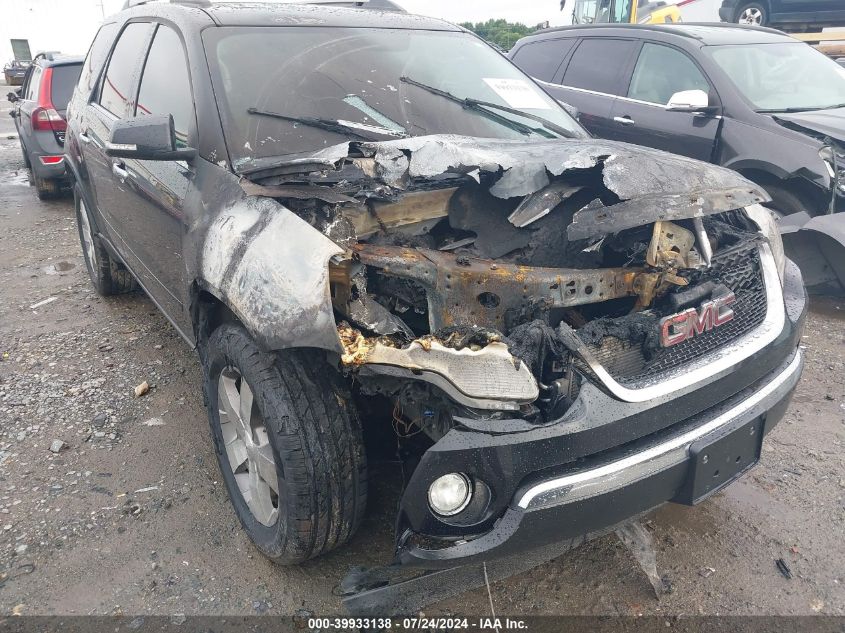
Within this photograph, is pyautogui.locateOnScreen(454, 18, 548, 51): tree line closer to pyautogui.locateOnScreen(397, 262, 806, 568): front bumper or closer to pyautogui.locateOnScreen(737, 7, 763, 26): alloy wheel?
pyautogui.locateOnScreen(737, 7, 763, 26): alloy wheel

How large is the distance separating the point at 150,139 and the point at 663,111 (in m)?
4.34

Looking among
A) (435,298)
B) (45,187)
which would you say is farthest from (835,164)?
(45,187)

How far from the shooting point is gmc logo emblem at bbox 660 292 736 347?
1975mm

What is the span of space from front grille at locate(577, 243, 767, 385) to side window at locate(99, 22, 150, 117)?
2835mm

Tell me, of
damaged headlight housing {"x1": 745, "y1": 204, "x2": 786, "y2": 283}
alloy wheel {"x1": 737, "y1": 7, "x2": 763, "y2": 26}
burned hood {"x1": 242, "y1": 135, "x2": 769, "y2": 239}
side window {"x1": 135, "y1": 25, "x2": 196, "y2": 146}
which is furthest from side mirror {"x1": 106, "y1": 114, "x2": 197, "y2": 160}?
alloy wheel {"x1": 737, "y1": 7, "x2": 763, "y2": 26}

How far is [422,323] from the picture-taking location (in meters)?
2.03

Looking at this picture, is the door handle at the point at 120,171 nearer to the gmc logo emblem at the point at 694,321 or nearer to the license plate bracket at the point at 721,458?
the gmc logo emblem at the point at 694,321

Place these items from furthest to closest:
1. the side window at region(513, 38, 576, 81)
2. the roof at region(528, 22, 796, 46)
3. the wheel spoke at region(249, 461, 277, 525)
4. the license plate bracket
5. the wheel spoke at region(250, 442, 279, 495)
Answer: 1. the side window at region(513, 38, 576, 81)
2. the roof at region(528, 22, 796, 46)
3. the wheel spoke at region(249, 461, 277, 525)
4. the wheel spoke at region(250, 442, 279, 495)
5. the license plate bracket

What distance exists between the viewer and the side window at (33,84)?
752 cm

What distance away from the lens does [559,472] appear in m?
1.70

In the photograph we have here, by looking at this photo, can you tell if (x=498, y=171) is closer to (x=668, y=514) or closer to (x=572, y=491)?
(x=572, y=491)

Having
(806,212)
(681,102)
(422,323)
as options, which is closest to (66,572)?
(422,323)

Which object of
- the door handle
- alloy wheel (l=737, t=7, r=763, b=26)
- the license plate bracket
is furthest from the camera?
alloy wheel (l=737, t=7, r=763, b=26)

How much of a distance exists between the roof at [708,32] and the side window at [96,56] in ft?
14.1
